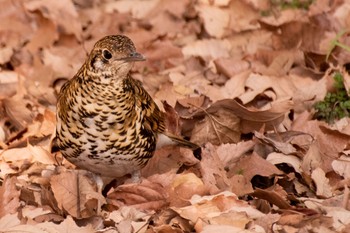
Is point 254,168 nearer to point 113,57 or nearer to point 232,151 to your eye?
point 232,151

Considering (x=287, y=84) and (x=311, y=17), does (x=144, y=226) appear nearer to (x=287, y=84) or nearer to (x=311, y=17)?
(x=287, y=84)

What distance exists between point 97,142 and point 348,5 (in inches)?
151

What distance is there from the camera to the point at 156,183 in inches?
236

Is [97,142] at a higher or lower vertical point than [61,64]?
higher

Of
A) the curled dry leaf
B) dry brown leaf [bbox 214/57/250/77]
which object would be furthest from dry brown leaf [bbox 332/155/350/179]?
dry brown leaf [bbox 214/57/250/77]

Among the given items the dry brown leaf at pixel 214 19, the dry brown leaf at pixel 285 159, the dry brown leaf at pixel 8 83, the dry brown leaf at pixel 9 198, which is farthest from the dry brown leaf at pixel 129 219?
the dry brown leaf at pixel 214 19

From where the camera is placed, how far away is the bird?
5758mm

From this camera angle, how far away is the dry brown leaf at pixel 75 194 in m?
5.84

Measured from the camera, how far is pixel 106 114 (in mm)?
5828

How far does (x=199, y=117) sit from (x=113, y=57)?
4.89 feet

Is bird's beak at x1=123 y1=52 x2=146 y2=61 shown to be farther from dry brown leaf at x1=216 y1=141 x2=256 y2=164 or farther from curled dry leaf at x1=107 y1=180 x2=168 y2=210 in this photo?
dry brown leaf at x1=216 y1=141 x2=256 y2=164

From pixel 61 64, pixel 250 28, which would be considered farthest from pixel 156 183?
pixel 250 28

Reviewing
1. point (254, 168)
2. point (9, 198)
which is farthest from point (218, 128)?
point (9, 198)

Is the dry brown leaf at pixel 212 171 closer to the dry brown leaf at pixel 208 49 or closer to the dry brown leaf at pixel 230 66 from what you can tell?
the dry brown leaf at pixel 230 66
